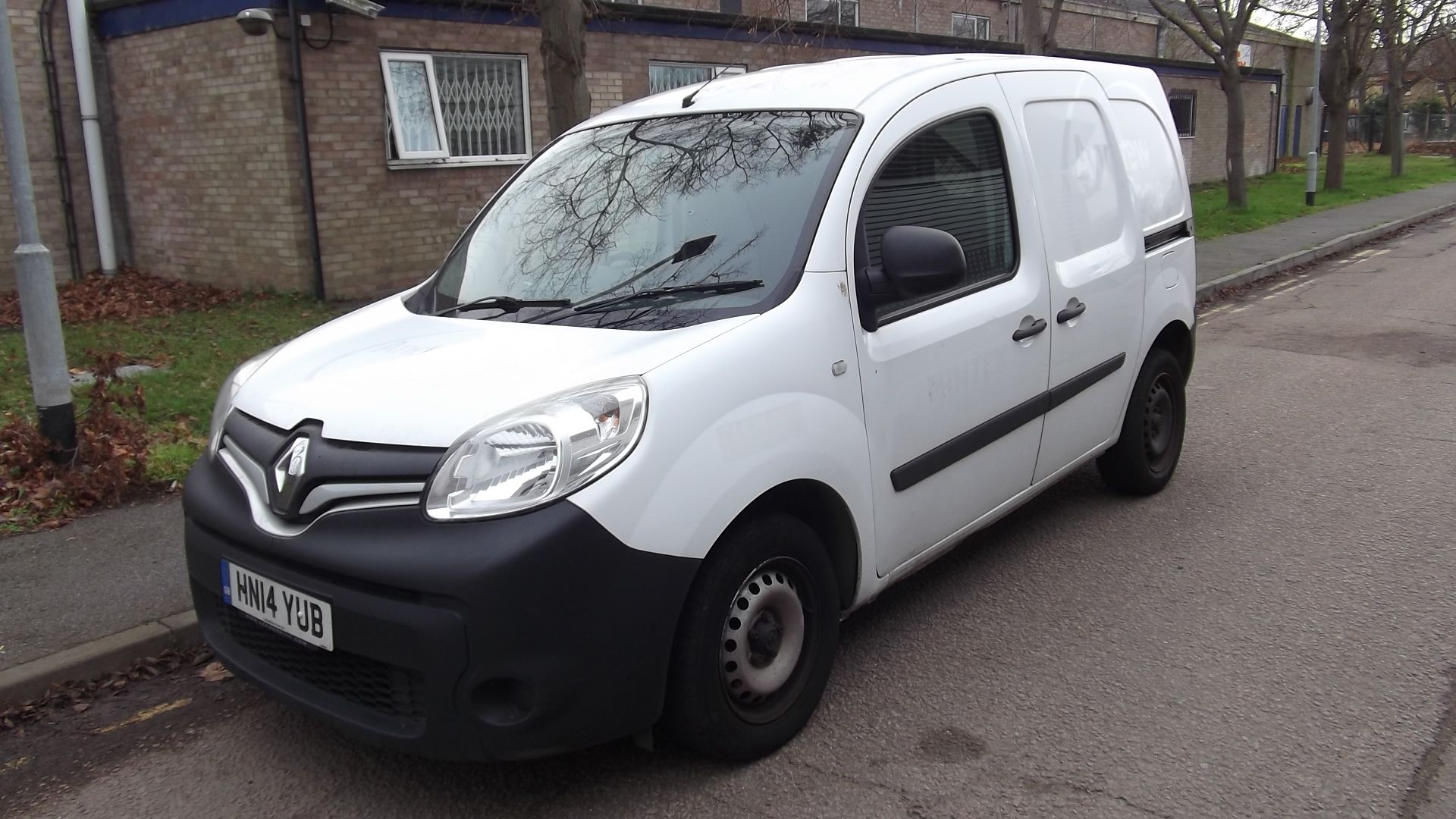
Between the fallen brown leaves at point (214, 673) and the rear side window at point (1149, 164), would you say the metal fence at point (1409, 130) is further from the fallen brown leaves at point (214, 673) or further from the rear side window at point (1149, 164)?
the fallen brown leaves at point (214, 673)

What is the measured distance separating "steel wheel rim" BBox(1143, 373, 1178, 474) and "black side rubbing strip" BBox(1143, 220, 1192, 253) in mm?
627

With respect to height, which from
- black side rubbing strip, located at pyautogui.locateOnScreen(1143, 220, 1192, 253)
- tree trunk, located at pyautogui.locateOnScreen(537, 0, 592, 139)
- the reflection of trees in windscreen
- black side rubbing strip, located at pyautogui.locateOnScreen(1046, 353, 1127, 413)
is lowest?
black side rubbing strip, located at pyautogui.locateOnScreen(1046, 353, 1127, 413)

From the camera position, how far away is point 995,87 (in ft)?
14.3

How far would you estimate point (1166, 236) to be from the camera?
541 cm

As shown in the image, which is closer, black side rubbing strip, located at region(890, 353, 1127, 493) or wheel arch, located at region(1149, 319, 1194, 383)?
black side rubbing strip, located at region(890, 353, 1127, 493)

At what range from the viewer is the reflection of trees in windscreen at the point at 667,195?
12.1 ft

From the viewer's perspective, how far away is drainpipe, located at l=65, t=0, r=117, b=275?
12.6 m

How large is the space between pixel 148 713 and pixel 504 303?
182 cm

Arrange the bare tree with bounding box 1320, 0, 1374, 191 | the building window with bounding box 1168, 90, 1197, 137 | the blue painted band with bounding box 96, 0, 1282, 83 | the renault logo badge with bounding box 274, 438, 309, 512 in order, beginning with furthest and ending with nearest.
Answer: the building window with bounding box 1168, 90, 1197, 137 < the bare tree with bounding box 1320, 0, 1374, 191 < the blue painted band with bounding box 96, 0, 1282, 83 < the renault logo badge with bounding box 274, 438, 309, 512

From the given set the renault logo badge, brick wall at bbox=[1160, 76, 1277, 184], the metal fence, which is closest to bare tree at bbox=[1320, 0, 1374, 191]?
brick wall at bbox=[1160, 76, 1277, 184]

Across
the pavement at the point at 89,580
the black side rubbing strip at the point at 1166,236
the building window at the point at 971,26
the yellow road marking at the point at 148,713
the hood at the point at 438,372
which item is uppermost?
the building window at the point at 971,26

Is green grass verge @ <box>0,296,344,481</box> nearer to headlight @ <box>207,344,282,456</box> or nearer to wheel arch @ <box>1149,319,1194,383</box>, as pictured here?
headlight @ <box>207,344,282,456</box>

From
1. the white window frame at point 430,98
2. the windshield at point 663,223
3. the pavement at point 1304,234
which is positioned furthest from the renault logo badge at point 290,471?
the pavement at point 1304,234

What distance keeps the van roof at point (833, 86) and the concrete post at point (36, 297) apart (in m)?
2.97
